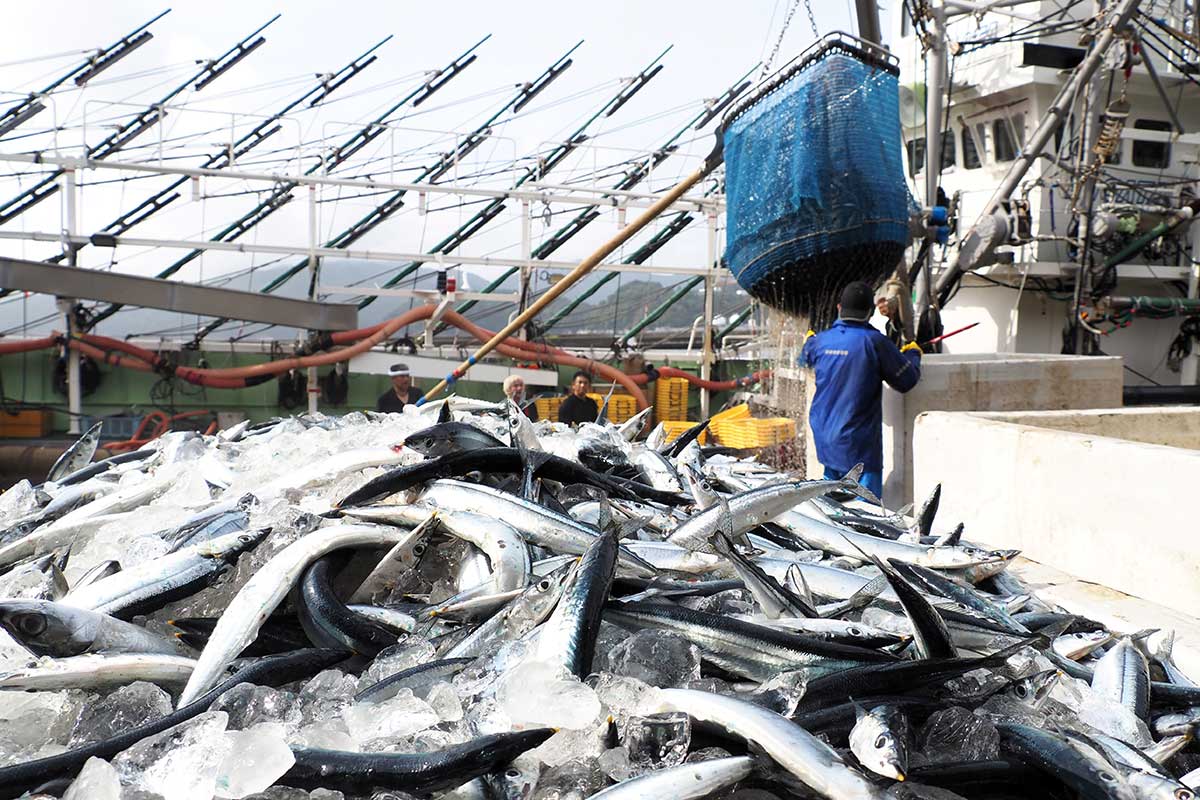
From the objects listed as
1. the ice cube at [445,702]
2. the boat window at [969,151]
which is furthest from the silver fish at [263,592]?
the boat window at [969,151]

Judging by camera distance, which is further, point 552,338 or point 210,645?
point 552,338

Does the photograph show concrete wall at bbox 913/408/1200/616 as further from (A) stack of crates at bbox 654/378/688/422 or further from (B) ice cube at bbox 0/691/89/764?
(A) stack of crates at bbox 654/378/688/422

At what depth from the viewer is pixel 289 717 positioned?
178 centimetres

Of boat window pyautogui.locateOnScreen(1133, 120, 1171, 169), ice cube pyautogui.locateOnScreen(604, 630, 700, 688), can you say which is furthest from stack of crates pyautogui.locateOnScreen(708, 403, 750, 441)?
boat window pyautogui.locateOnScreen(1133, 120, 1171, 169)

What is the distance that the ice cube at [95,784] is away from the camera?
148 cm

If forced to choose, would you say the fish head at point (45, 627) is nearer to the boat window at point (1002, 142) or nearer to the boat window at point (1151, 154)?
the boat window at point (1002, 142)

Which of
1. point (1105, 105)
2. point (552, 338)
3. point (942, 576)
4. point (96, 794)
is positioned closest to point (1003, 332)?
point (1105, 105)

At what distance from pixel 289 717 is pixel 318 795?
27cm

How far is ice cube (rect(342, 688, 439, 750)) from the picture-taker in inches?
67.7

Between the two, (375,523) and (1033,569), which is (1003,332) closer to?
(1033,569)

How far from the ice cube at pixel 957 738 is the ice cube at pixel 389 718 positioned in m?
1.06

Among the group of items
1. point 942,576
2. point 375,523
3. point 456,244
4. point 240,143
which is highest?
point 240,143

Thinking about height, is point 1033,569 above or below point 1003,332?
below

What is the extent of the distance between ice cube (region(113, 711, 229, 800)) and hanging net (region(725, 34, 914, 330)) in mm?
4258
